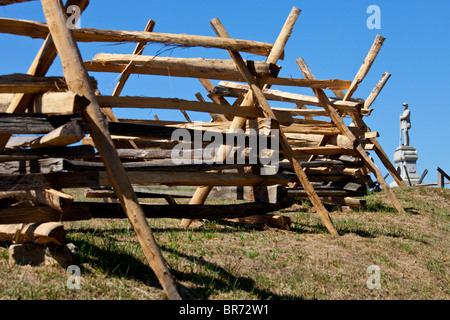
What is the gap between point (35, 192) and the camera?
462 cm

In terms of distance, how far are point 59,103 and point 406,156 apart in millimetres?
22744

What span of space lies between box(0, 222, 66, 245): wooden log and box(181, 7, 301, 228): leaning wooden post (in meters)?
2.46

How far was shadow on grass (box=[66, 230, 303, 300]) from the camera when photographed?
159 inches

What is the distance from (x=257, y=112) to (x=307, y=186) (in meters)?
1.23

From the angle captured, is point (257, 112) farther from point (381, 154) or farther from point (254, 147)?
point (381, 154)

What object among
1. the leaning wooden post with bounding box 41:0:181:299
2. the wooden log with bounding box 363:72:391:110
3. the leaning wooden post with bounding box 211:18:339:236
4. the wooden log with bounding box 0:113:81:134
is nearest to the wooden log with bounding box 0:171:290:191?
the leaning wooden post with bounding box 211:18:339:236

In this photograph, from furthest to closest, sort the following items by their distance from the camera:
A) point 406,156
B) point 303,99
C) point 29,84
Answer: point 406,156, point 303,99, point 29,84

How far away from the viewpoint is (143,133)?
5.30 metres

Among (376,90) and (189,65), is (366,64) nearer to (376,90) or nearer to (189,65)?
(376,90)

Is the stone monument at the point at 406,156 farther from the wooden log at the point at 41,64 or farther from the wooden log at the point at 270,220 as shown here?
the wooden log at the point at 41,64

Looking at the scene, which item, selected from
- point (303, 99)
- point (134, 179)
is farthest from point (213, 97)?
point (134, 179)

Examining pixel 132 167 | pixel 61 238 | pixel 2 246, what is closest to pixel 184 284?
pixel 61 238

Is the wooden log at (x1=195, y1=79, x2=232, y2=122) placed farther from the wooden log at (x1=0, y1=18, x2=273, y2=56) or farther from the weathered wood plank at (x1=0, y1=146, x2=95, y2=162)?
the weathered wood plank at (x1=0, y1=146, x2=95, y2=162)

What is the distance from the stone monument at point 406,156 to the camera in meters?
24.2
